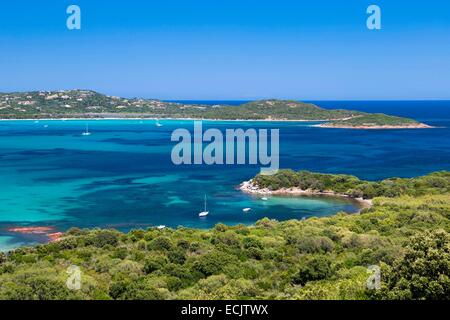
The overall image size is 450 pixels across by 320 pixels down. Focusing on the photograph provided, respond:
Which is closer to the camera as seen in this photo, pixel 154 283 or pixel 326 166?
pixel 154 283

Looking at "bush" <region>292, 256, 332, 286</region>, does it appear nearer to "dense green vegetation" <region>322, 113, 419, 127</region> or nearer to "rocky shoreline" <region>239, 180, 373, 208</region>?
"rocky shoreline" <region>239, 180, 373, 208</region>

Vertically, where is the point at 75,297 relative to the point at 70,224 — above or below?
above

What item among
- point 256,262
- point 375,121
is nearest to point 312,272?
point 256,262

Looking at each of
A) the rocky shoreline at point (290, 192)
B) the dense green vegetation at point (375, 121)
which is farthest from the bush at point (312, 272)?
the dense green vegetation at point (375, 121)

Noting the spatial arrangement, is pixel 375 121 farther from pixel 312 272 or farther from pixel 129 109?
pixel 312 272

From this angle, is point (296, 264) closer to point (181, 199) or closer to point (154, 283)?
point (154, 283)

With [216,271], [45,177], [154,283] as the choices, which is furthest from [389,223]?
[45,177]
